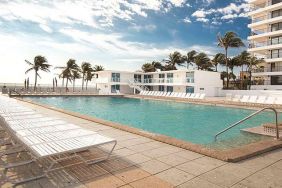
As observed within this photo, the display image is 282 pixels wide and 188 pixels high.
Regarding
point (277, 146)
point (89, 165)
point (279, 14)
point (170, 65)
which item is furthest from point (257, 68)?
point (89, 165)

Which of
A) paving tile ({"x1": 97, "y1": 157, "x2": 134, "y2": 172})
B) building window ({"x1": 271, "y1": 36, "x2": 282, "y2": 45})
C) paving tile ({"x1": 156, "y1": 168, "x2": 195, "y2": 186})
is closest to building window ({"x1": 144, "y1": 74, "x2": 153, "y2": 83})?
building window ({"x1": 271, "y1": 36, "x2": 282, "y2": 45})

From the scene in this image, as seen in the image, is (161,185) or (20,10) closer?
(161,185)

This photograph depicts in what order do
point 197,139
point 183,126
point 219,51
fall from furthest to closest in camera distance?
point 219,51 < point 183,126 < point 197,139

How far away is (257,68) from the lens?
42.4 m

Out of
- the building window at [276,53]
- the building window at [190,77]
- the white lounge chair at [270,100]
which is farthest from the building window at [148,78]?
the white lounge chair at [270,100]

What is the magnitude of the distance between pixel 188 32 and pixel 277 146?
39.2 metres

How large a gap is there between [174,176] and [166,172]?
8.6 inches

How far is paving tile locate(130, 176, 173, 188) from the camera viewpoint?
386 cm

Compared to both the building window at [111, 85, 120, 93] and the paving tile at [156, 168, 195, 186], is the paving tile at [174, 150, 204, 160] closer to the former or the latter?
the paving tile at [156, 168, 195, 186]

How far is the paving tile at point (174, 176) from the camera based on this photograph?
407 cm

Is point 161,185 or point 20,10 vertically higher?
point 20,10

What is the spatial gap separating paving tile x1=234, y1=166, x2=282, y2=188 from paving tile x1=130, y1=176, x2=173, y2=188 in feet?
3.89

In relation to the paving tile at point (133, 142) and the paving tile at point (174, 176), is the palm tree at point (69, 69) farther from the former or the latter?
the paving tile at point (174, 176)

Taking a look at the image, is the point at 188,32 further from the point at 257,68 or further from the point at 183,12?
the point at 257,68
